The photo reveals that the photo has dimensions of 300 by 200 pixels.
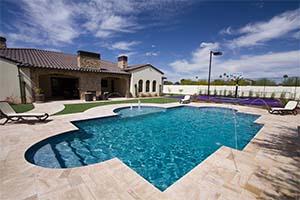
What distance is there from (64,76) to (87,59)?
4125mm

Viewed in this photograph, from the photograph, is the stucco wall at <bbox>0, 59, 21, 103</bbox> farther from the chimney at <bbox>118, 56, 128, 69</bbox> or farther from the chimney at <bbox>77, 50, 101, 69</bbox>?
the chimney at <bbox>118, 56, 128, 69</bbox>

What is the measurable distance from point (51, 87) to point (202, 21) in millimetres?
18990

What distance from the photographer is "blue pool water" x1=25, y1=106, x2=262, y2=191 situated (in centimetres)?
385

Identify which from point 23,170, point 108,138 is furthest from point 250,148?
point 23,170

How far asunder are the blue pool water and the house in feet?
28.9

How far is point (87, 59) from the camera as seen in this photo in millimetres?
15586

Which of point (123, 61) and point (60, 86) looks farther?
point (123, 61)

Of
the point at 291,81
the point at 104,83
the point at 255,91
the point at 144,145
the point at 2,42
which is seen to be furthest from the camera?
the point at 104,83

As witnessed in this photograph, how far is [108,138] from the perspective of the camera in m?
5.79

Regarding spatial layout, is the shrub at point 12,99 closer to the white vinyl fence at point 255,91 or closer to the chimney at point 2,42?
the chimney at point 2,42

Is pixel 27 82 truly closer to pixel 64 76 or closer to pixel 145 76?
pixel 64 76

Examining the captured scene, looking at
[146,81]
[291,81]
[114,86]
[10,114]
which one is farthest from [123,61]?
[291,81]

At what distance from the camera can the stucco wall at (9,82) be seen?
35.3 feet

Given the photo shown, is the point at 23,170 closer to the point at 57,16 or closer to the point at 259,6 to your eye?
the point at 57,16
